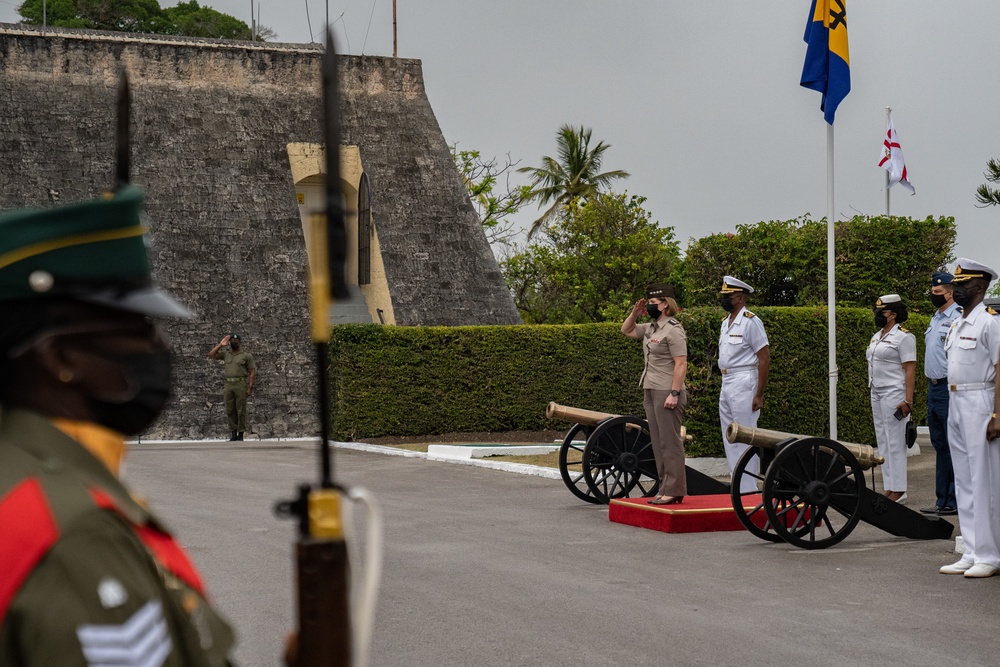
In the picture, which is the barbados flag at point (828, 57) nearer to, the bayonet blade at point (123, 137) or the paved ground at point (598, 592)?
the paved ground at point (598, 592)

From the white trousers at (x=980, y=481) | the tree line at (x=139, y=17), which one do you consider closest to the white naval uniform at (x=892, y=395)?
the white trousers at (x=980, y=481)

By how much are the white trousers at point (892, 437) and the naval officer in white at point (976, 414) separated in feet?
11.8

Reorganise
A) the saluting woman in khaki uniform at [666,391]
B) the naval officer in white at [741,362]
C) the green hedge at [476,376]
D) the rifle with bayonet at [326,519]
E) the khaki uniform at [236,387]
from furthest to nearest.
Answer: the khaki uniform at [236,387]
the green hedge at [476,376]
the naval officer in white at [741,362]
the saluting woman in khaki uniform at [666,391]
the rifle with bayonet at [326,519]

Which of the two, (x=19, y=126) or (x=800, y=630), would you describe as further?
(x=19, y=126)

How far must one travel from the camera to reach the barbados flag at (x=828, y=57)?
13.8 meters

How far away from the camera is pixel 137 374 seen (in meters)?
1.73

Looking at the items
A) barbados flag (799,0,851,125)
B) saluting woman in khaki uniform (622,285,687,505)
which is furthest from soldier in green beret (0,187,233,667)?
barbados flag (799,0,851,125)

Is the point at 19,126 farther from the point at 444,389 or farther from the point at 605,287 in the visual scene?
the point at 605,287

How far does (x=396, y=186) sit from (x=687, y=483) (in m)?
19.6

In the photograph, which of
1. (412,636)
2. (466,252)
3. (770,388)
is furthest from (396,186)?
(412,636)

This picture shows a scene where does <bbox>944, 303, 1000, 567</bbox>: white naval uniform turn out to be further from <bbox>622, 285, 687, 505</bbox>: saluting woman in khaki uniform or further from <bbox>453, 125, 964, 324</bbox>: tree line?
<bbox>453, 125, 964, 324</bbox>: tree line

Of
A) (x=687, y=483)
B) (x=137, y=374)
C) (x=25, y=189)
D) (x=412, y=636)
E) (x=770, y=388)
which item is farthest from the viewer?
(x=25, y=189)

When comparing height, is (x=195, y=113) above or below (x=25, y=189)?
above

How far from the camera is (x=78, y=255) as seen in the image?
1669mm
